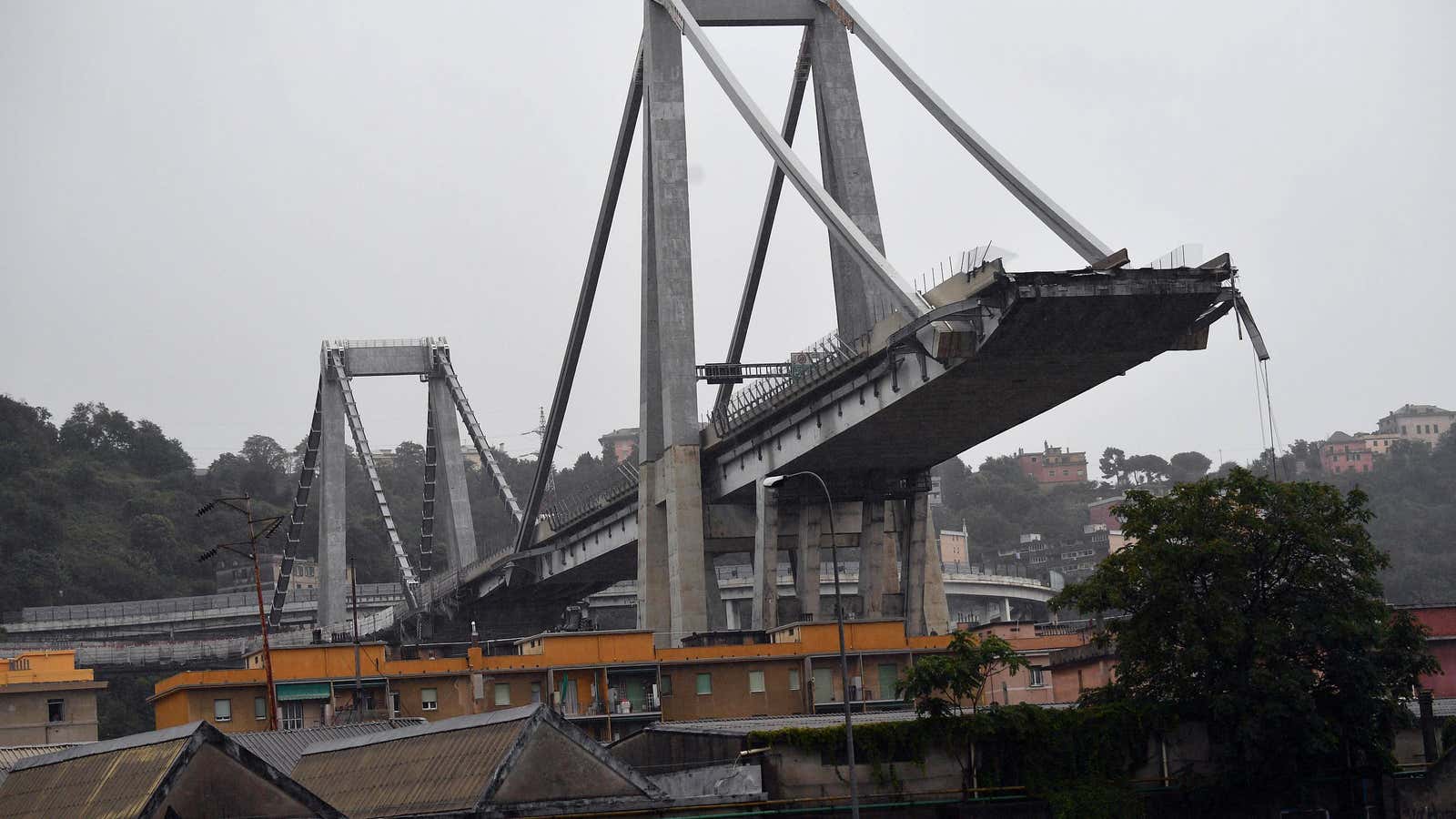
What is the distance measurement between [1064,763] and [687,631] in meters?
32.0

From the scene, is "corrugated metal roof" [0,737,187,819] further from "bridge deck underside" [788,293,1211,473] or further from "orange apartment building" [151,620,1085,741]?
"bridge deck underside" [788,293,1211,473]

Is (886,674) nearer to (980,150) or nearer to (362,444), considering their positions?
(980,150)

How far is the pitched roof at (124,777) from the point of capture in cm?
3372

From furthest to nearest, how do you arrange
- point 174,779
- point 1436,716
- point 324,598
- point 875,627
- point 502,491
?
point 502,491 → point 324,598 → point 875,627 → point 1436,716 → point 174,779

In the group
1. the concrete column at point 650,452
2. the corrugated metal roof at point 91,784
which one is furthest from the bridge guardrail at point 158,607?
the corrugated metal roof at point 91,784

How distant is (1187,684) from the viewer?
51.5m

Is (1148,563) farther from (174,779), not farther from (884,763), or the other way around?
(174,779)

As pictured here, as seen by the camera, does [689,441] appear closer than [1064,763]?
No

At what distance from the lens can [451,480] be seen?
144 metres

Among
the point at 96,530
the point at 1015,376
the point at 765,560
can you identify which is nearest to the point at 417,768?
the point at 1015,376

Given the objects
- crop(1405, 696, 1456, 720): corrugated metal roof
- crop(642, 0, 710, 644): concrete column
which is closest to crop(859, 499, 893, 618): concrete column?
crop(642, 0, 710, 644): concrete column

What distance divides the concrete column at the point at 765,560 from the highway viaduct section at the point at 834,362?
0.35 ft

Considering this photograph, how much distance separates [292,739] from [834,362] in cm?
2719

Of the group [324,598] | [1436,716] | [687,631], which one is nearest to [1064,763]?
[1436,716]
